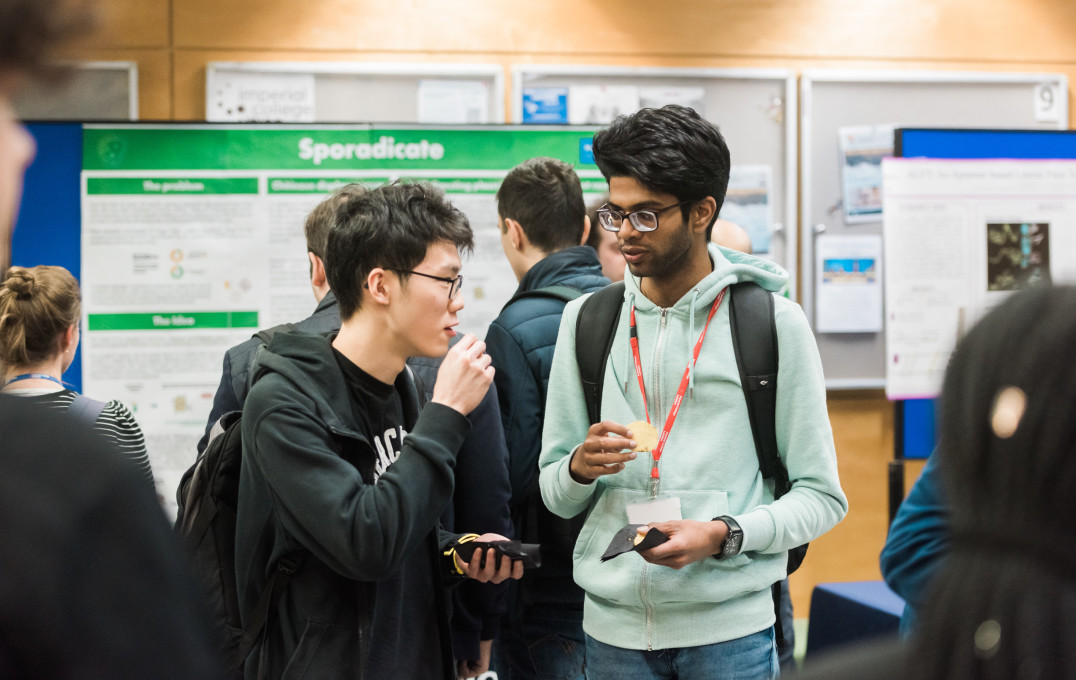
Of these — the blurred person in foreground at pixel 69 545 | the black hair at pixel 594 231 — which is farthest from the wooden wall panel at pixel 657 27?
the blurred person in foreground at pixel 69 545

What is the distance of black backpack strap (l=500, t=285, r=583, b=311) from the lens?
2.56m

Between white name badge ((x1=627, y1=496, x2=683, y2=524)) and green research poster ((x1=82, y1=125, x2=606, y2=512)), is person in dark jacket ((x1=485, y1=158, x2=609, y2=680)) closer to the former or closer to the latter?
white name badge ((x1=627, y1=496, x2=683, y2=524))

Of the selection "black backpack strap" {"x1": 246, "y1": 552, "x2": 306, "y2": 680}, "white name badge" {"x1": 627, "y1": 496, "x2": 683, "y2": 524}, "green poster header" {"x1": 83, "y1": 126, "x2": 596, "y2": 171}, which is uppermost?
"green poster header" {"x1": 83, "y1": 126, "x2": 596, "y2": 171}

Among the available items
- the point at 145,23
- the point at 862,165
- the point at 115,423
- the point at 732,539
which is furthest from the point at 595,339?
the point at 145,23

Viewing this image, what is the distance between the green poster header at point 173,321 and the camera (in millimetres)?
3947

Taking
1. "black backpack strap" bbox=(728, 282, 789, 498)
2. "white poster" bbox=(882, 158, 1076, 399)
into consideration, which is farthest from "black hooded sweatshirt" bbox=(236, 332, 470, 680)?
"white poster" bbox=(882, 158, 1076, 399)

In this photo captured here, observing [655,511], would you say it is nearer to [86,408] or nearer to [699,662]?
[699,662]

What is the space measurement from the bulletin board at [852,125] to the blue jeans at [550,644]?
8.68ft

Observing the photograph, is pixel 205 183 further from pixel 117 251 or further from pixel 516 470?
pixel 516 470

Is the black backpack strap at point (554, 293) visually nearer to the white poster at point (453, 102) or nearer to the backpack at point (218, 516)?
the backpack at point (218, 516)

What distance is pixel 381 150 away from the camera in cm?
405

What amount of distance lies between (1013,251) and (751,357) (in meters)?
2.69

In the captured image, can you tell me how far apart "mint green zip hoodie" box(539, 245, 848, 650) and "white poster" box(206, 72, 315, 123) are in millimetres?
2872

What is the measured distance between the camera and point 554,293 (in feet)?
8.41
